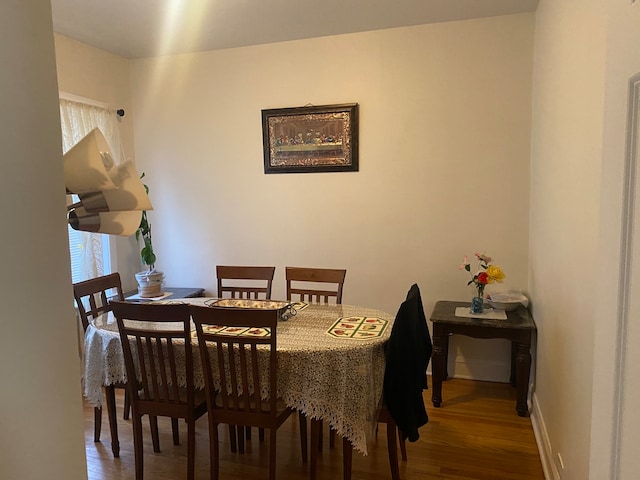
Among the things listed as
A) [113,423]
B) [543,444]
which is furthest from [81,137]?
[543,444]

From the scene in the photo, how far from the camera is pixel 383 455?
8.59 ft

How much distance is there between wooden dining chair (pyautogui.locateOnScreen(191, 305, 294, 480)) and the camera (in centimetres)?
204

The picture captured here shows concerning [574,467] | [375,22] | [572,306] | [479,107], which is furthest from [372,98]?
[574,467]

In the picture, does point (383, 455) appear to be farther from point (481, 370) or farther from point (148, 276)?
point (148, 276)

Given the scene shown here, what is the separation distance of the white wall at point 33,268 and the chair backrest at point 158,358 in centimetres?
133

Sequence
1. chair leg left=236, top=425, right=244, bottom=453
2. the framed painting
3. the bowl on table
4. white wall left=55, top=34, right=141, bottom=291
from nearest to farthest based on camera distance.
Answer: chair leg left=236, top=425, right=244, bottom=453
the bowl on table
white wall left=55, top=34, right=141, bottom=291
the framed painting

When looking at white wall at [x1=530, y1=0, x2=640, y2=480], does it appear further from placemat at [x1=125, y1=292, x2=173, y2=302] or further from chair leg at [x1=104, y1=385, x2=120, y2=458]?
placemat at [x1=125, y1=292, x2=173, y2=302]

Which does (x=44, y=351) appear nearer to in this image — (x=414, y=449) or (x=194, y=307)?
(x=194, y=307)

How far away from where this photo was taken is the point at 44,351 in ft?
2.61

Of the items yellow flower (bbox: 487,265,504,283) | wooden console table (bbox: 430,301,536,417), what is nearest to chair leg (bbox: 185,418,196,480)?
wooden console table (bbox: 430,301,536,417)

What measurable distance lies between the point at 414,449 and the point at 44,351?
2.37m

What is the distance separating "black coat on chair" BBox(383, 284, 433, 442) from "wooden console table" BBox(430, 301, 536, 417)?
969 mm

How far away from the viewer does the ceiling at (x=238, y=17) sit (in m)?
3.01

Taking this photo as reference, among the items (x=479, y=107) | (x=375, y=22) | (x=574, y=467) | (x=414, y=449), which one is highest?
(x=375, y=22)
